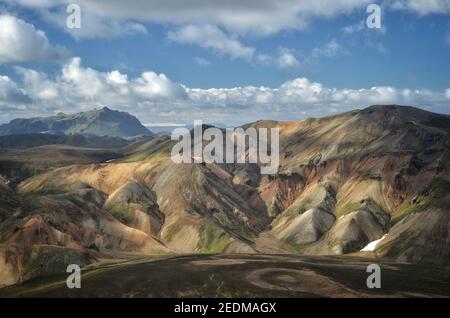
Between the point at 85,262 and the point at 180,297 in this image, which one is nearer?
the point at 180,297

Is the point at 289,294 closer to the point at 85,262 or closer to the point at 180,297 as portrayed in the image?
the point at 180,297

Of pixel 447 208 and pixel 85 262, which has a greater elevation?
pixel 447 208

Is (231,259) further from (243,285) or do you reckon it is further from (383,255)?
(383,255)

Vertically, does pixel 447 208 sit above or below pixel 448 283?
above

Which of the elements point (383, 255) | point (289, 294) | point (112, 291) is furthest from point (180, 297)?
point (383, 255)
